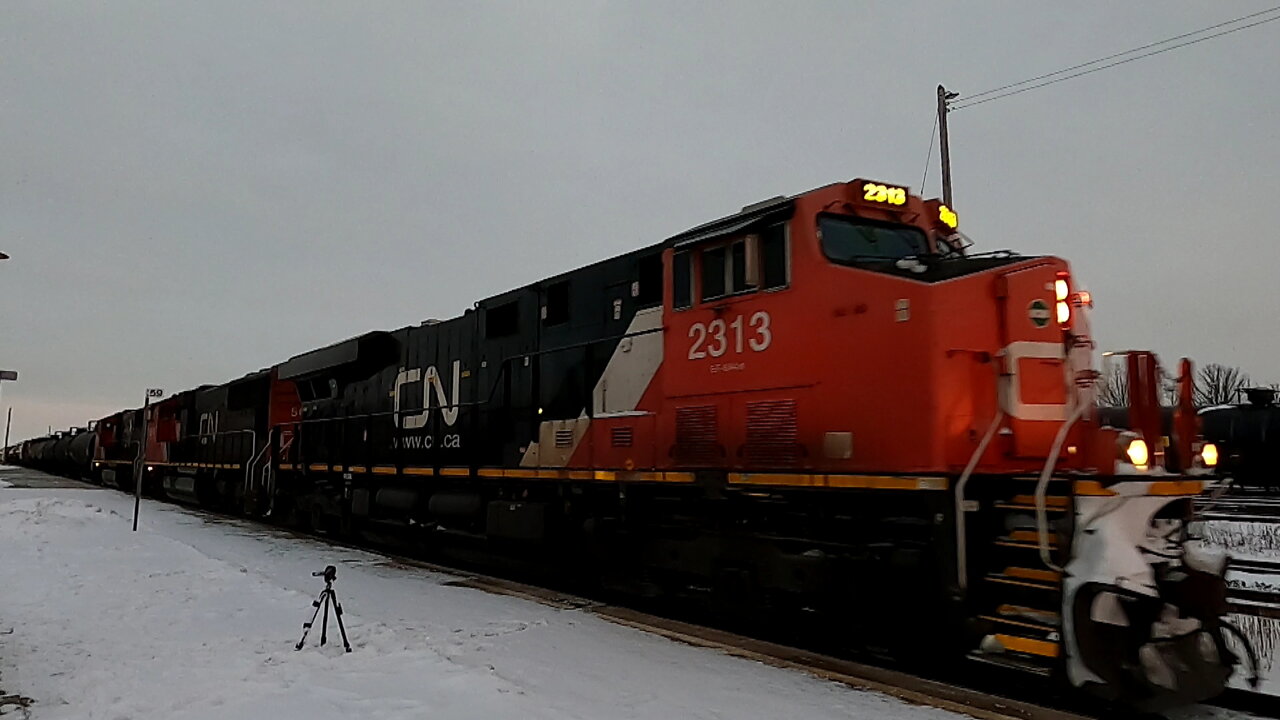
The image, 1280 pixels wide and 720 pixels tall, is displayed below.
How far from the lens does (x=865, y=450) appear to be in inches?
251

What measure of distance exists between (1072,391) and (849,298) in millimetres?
1623

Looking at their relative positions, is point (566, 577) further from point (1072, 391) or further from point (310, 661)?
point (1072, 391)

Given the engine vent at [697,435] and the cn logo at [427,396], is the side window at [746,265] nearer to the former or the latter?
the engine vent at [697,435]

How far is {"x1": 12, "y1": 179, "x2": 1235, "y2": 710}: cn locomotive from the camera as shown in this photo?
5.16 metres

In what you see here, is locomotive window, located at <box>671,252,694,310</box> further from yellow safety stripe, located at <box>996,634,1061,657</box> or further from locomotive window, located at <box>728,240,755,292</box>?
yellow safety stripe, located at <box>996,634,1061,657</box>

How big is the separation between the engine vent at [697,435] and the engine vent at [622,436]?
0.82m

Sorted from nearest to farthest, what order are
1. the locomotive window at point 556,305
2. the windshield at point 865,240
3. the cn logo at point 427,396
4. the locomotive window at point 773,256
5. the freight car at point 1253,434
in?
the windshield at point 865,240 → the locomotive window at point 773,256 → the locomotive window at point 556,305 → the cn logo at point 427,396 → the freight car at point 1253,434

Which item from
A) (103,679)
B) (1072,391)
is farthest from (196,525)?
(1072,391)

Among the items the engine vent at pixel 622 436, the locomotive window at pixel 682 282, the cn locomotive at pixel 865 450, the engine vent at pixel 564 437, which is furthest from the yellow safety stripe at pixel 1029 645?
the engine vent at pixel 564 437

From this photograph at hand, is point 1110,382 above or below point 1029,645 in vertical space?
above

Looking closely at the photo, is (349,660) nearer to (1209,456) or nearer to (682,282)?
(682,282)

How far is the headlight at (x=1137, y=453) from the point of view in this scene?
5.36 m

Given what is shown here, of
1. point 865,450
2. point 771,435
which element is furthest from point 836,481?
point 771,435

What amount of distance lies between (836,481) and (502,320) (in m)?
6.14
